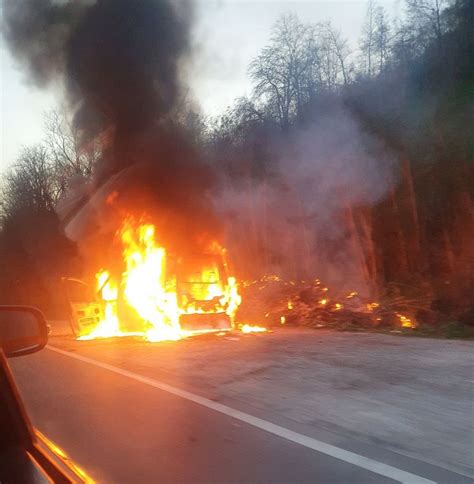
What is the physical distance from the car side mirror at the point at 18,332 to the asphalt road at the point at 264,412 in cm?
153

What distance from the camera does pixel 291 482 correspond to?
4.21 m

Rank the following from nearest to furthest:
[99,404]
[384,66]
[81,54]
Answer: [99,404] → [81,54] → [384,66]

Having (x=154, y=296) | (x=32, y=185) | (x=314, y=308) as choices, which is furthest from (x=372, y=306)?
(x=32, y=185)

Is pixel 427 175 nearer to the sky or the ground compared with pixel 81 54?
nearer to the ground

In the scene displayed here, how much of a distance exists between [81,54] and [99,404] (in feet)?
36.4

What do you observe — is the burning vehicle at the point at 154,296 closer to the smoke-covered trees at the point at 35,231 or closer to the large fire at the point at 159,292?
the large fire at the point at 159,292

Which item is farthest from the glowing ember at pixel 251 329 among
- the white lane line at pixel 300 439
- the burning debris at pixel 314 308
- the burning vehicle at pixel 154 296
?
the white lane line at pixel 300 439

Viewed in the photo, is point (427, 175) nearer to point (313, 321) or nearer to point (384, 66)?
point (384, 66)

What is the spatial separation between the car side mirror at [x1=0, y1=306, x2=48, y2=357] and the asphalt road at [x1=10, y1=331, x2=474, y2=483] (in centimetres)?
153

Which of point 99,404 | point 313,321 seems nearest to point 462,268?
point 313,321

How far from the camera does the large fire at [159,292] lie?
538 inches

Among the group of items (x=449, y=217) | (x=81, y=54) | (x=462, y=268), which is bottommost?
(x=462, y=268)

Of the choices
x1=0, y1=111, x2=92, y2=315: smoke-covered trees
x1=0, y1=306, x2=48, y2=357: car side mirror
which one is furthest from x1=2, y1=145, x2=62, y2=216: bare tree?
x1=0, y1=306, x2=48, y2=357: car side mirror

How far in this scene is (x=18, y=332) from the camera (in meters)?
3.44
